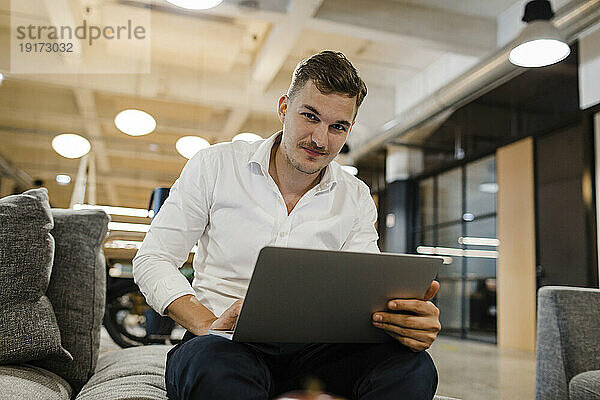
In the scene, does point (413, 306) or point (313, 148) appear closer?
point (413, 306)

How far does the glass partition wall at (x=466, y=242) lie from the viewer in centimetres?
716

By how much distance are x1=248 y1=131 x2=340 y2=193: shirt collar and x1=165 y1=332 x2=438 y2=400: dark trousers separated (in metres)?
0.45

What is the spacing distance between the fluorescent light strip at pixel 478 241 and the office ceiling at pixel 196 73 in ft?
7.11

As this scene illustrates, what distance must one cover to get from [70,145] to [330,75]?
247 inches

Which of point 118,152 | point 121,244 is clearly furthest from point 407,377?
point 118,152

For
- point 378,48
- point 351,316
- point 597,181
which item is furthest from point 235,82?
point 351,316

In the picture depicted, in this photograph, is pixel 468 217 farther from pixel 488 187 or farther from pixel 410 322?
pixel 410 322

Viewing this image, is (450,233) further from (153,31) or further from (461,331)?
(153,31)

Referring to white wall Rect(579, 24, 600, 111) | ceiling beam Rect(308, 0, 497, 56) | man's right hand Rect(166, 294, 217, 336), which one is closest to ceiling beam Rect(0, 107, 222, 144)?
ceiling beam Rect(308, 0, 497, 56)

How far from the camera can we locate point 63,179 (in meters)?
6.88

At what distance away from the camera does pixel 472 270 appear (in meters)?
7.48

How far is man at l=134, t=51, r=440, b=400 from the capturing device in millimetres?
1102

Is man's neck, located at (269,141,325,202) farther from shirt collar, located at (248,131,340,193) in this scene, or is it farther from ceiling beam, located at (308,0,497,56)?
ceiling beam, located at (308,0,497,56)

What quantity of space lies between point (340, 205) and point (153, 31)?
215 inches
